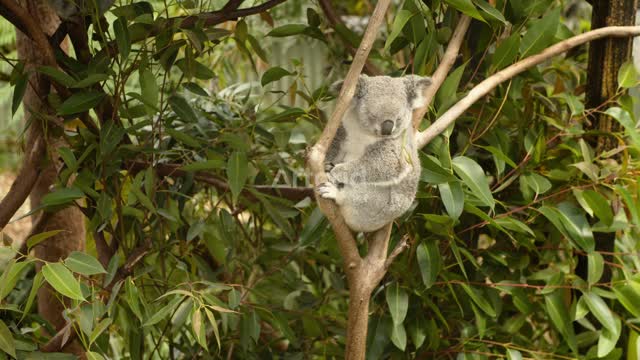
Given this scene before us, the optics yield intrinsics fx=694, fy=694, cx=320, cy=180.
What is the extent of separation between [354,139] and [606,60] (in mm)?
728

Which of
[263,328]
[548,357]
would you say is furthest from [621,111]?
[263,328]

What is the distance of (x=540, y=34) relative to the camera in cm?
146

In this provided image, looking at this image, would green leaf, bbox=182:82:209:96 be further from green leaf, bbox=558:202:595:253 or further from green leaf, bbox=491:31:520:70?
green leaf, bbox=558:202:595:253

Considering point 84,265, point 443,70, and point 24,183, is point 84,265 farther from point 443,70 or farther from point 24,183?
point 443,70

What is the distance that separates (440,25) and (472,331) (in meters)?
0.72

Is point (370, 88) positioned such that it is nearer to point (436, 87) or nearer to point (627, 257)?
point (436, 87)

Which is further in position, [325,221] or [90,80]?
[325,221]

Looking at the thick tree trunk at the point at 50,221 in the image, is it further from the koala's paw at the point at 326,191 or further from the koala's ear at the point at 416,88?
the koala's ear at the point at 416,88

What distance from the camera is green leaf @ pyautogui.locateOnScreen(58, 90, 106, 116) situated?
1298mm

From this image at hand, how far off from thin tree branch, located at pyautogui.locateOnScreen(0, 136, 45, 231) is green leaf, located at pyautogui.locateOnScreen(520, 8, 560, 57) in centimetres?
104

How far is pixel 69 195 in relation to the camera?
51.1 inches

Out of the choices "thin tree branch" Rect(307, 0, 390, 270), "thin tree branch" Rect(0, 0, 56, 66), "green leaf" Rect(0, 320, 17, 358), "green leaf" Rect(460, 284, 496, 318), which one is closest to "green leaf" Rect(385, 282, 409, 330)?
"green leaf" Rect(460, 284, 496, 318)

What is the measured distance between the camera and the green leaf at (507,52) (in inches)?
55.8

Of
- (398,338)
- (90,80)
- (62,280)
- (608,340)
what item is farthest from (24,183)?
(608,340)
